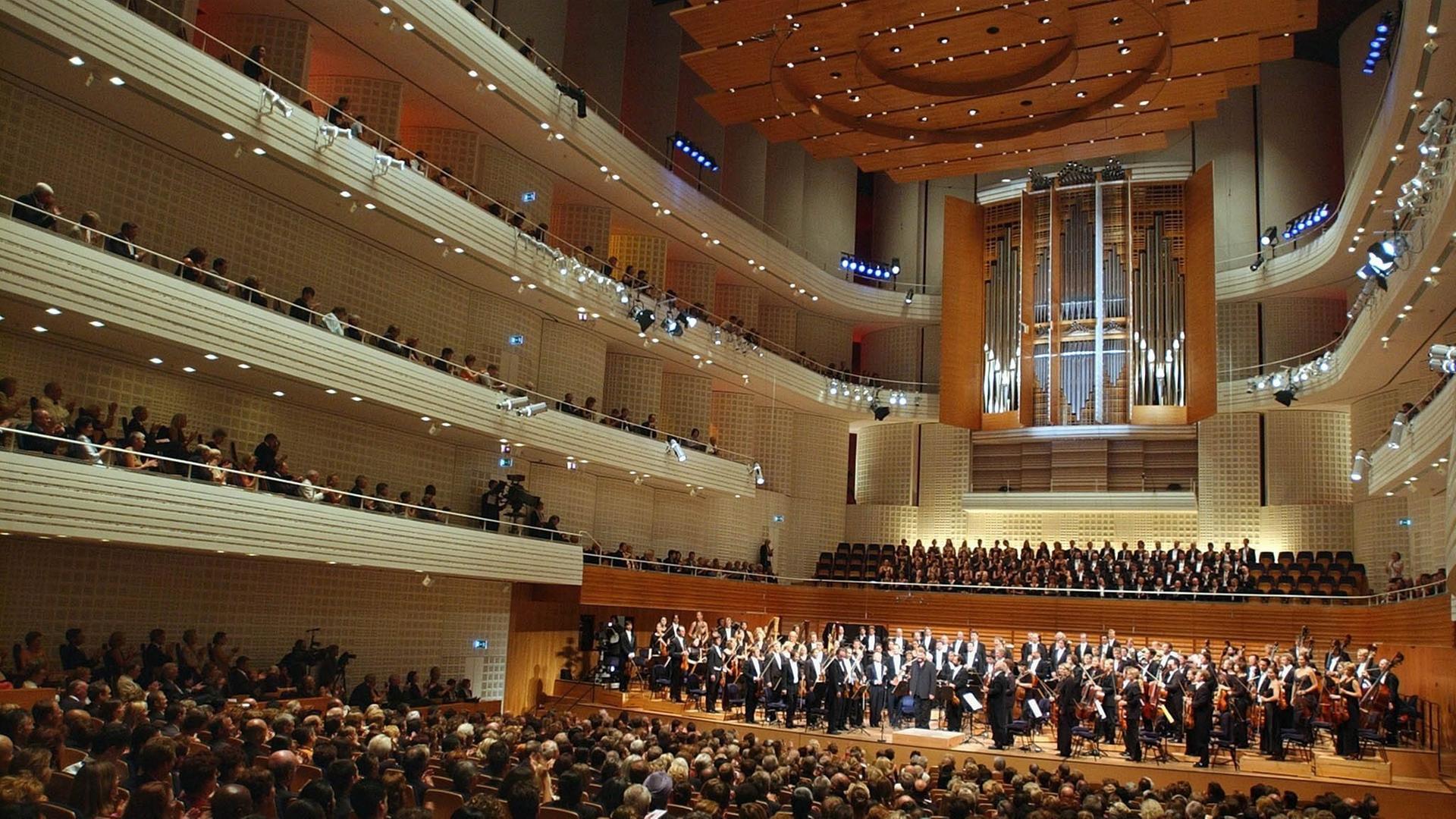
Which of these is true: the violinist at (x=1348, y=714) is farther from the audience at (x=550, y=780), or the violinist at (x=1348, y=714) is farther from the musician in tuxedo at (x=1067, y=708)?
the audience at (x=550, y=780)

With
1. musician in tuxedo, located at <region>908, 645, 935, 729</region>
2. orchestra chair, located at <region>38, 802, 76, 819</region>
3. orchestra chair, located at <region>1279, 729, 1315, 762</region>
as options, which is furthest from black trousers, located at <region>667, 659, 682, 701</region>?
orchestra chair, located at <region>38, 802, 76, 819</region>

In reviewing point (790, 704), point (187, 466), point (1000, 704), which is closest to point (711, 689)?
point (790, 704)

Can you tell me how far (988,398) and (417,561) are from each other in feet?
44.7

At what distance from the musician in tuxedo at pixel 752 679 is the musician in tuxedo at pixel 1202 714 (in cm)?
551

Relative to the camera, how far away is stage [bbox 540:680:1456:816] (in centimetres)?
1186

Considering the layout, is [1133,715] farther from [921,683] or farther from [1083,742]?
[921,683]

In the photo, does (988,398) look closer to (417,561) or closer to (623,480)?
(623,480)

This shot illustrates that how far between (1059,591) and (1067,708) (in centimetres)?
806

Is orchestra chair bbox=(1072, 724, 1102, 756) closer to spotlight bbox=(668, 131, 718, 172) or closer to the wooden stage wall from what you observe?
the wooden stage wall

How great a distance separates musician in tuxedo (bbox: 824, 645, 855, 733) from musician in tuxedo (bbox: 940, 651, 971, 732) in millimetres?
1287

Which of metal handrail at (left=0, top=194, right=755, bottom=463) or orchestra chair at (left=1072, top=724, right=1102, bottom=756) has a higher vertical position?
metal handrail at (left=0, top=194, right=755, bottom=463)

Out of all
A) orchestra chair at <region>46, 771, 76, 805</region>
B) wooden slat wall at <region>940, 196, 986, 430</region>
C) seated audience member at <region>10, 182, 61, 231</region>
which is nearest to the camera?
orchestra chair at <region>46, 771, 76, 805</region>

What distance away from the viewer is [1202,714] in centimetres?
1288

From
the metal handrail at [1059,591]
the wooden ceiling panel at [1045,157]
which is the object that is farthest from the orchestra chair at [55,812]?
the wooden ceiling panel at [1045,157]
